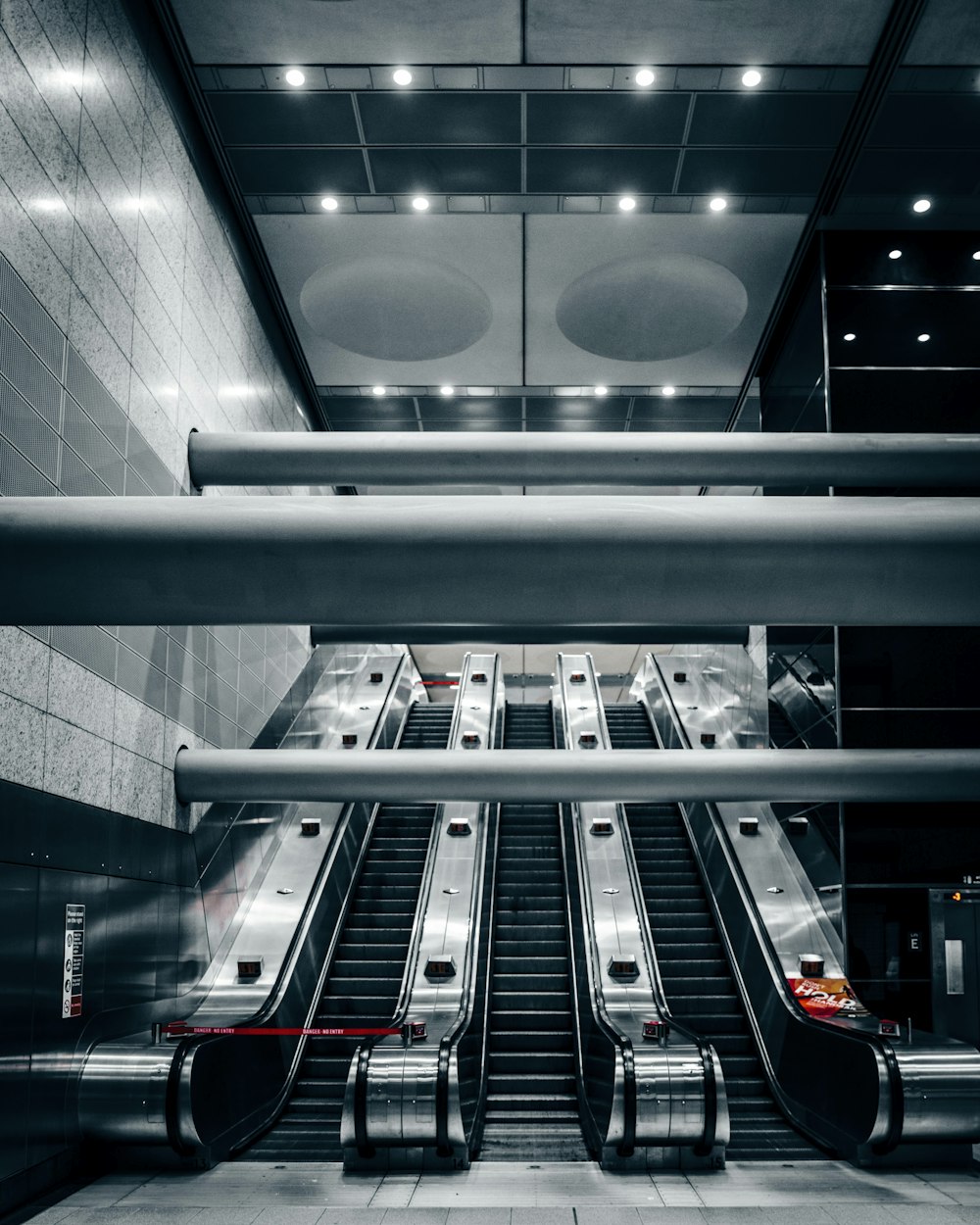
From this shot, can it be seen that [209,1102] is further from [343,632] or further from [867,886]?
[343,632]

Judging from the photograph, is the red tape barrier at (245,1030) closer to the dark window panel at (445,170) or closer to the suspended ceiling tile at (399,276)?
the suspended ceiling tile at (399,276)

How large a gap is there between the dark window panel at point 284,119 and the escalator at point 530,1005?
9.75 meters

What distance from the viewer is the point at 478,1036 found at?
1073 cm

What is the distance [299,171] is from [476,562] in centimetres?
884

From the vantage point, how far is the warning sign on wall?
813cm

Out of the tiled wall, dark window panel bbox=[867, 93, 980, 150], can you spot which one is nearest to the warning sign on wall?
the tiled wall

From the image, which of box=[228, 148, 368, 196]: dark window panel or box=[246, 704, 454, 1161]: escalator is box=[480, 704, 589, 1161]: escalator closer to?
box=[246, 704, 454, 1161]: escalator

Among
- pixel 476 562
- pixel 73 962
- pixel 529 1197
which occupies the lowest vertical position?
pixel 529 1197

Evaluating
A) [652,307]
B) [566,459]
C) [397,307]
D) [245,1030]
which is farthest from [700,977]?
[397,307]

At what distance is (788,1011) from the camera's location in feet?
36.2

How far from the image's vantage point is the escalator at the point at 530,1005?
10.3m

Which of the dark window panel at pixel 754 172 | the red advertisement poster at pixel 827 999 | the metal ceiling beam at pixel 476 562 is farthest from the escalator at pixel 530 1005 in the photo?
the dark window panel at pixel 754 172

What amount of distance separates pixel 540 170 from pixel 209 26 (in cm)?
393

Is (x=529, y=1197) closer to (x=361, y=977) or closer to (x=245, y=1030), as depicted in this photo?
(x=245, y=1030)
